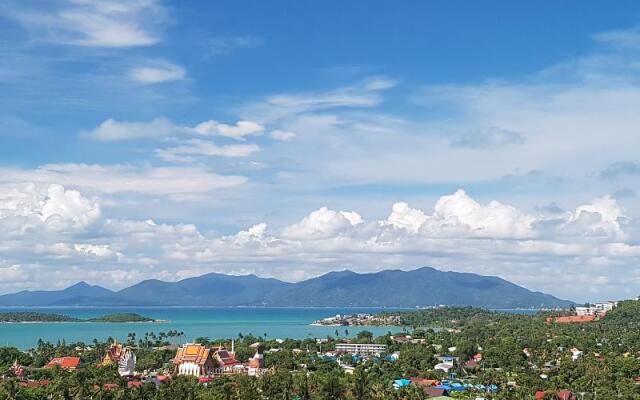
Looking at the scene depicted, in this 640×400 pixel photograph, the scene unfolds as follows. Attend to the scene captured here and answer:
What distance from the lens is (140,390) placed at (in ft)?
136

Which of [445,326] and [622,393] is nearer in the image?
[622,393]

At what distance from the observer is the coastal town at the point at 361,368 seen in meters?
43.1

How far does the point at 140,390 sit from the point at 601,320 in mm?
90043

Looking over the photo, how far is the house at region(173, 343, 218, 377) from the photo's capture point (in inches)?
2458

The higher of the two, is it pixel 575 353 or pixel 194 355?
pixel 194 355

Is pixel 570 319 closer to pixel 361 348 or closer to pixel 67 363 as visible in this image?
pixel 361 348

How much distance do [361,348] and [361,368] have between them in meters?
30.8

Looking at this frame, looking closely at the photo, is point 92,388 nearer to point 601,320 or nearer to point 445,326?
point 601,320

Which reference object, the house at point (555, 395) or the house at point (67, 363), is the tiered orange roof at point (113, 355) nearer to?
the house at point (67, 363)

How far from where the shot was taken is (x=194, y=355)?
63.7 meters

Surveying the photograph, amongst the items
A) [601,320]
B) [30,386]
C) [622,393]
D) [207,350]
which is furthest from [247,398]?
[601,320]

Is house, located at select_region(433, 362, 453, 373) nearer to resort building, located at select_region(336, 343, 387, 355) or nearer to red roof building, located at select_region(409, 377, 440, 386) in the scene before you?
red roof building, located at select_region(409, 377, 440, 386)

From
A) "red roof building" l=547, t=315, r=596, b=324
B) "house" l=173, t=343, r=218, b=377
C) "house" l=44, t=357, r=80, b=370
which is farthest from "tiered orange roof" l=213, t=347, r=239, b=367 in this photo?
"red roof building" l=547, t=315, r=596, b=324

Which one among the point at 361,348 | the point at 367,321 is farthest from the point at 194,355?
the point at 367,321
